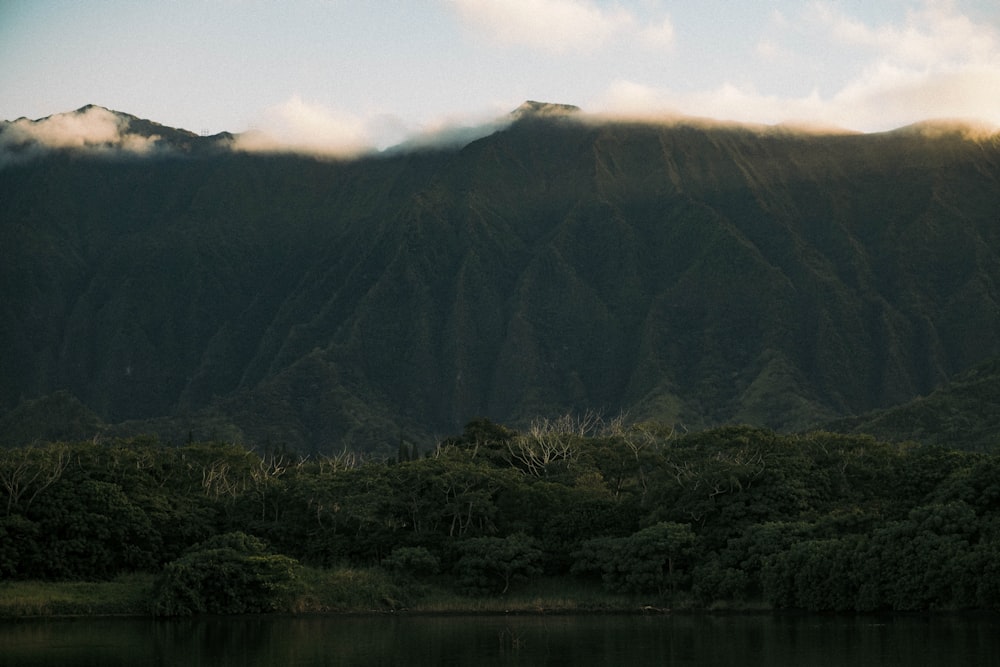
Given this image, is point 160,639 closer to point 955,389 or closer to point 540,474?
point 540,474

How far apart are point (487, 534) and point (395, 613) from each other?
32.3 ft

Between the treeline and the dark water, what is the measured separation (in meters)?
3.17

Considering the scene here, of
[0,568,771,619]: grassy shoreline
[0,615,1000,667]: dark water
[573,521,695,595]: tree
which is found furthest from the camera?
[573,521,695,595]: tree

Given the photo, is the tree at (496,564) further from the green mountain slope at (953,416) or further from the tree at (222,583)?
the green mountain slope at (953,416)

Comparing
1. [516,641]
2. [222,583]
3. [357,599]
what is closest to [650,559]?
[357,599]

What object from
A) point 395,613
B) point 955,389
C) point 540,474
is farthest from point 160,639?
A: point 955,389

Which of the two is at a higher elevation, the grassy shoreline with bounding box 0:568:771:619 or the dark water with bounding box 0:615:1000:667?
the dark water with bounding box 0:615:1000:667

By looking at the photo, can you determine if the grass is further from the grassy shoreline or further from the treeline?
the treeline

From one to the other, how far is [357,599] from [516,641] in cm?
2382

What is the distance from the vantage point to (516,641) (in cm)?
6122

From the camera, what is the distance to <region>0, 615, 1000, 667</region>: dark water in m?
52.6

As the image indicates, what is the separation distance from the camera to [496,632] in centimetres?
6700

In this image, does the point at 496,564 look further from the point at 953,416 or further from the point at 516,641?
the point at 953,416

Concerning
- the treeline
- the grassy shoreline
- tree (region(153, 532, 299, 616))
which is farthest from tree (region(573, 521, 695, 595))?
tree (region(153, 532, 299, 616))
